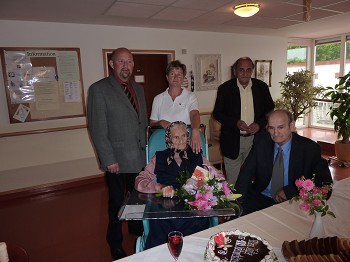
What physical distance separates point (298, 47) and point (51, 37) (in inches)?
250

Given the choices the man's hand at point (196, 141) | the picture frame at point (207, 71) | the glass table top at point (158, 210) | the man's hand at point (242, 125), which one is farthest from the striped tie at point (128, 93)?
the picture frame at point (207, 71)

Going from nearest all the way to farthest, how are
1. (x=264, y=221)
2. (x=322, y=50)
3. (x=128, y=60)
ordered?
(x=264, y=221), (x=128, y=60), (x=322, y=50)

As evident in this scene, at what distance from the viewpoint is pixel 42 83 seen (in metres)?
3.91

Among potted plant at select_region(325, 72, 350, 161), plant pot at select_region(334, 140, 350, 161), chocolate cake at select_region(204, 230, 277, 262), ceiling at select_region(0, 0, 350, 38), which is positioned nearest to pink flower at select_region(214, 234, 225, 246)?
chocolate cake at select_region(204, 230, 277, 262)

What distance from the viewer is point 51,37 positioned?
389cm

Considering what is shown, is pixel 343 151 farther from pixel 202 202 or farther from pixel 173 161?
pixel 202 202

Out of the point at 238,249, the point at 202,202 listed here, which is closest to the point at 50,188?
the point at 202,202

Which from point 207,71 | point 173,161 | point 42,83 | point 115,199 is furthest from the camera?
point 207,71

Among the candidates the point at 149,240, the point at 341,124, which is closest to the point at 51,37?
the point at 149,240

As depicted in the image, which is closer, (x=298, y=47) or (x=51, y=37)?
(x=51, y=37)

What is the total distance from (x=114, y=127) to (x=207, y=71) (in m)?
3.57

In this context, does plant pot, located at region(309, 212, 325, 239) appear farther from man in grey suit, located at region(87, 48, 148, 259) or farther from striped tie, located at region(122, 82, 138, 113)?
striped tie, located at region(122, 82, 138, 113)

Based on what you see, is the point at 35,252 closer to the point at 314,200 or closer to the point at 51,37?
the point at 314,200

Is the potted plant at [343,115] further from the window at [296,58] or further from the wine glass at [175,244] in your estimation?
the wine glass at [175,244]
